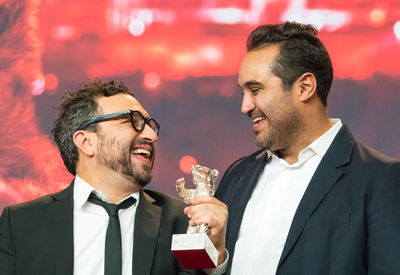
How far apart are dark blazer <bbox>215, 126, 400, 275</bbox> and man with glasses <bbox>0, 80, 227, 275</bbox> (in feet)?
1.14

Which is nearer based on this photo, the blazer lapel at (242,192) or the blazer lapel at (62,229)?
the blazer lapel at (62,229)

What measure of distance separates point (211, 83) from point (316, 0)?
96 centimetres

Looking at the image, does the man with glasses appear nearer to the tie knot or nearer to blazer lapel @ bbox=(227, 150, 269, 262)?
the tie knot

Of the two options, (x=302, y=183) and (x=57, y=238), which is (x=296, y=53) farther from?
(x=57, y=238)

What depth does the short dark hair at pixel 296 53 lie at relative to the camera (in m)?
2.69

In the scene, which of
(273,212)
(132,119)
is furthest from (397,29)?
(132,119)

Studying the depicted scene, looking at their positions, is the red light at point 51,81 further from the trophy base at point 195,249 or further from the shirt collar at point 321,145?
the trophy base at point 195,249

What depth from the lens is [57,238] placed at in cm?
239

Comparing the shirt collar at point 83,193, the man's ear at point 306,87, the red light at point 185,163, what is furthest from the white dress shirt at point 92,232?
the red light at point 185,163

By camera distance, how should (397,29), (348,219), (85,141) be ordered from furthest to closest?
(397,29) → (85,141) → (348,219)

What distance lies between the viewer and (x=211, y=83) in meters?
4.31

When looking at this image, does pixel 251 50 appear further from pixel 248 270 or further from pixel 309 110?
pixel 248 270

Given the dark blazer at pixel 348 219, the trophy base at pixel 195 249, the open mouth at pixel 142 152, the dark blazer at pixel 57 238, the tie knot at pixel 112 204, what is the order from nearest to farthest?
the trophy base at pixel 195 249 < the dark blazer at pixel 348 219 < the dark blazer at pixel 57 238 < the tie knot at pixel 112 204 < the open mouth at pixel 142 152

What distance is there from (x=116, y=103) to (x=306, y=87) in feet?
2.91
